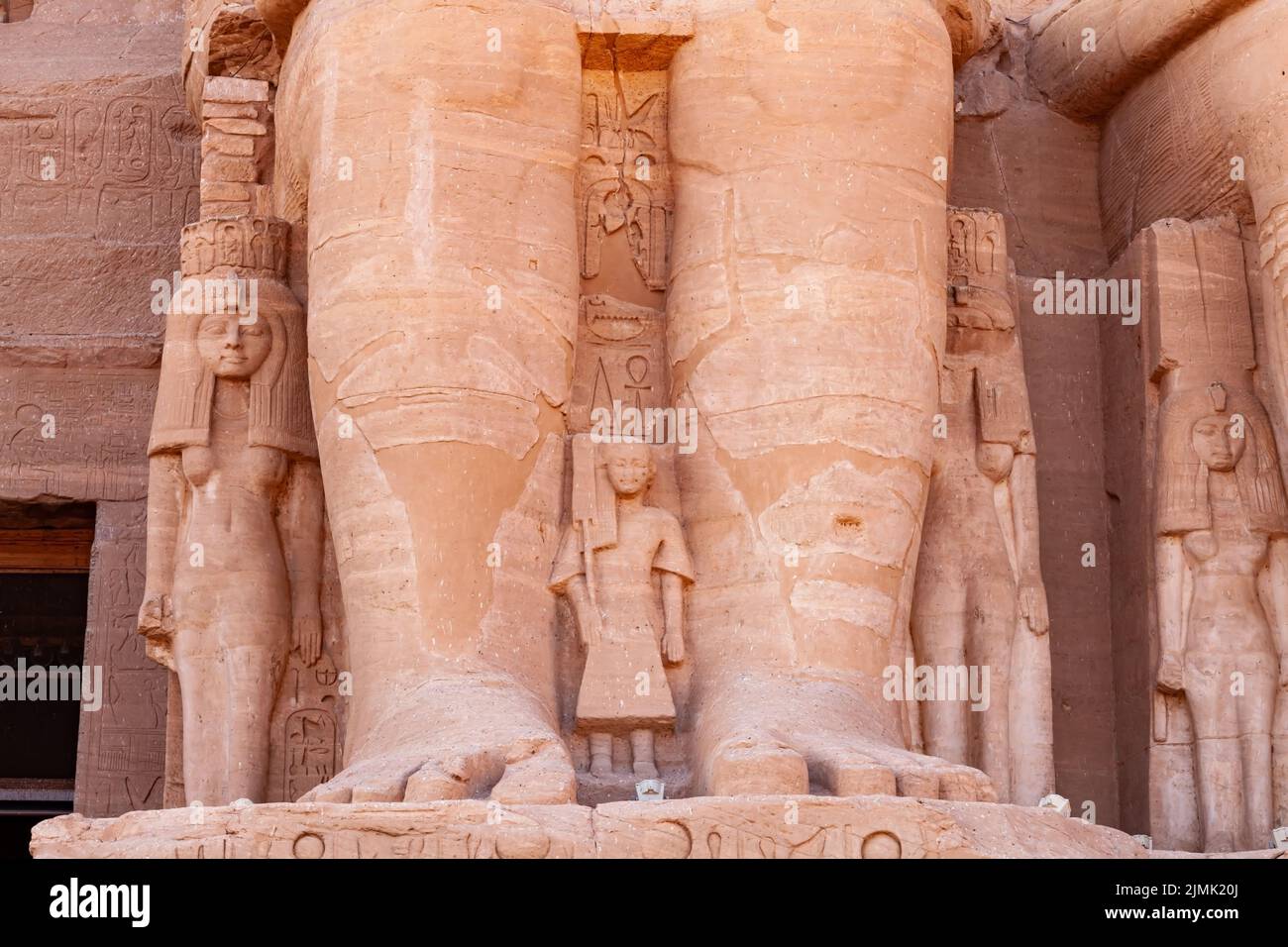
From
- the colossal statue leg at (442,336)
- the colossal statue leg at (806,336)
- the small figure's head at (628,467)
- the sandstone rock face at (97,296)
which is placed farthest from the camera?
the sandstone rock face at (97,296)

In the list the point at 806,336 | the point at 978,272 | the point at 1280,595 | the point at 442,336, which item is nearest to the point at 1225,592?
the point at 1280,595

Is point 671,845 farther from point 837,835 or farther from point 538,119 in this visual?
point 538,119

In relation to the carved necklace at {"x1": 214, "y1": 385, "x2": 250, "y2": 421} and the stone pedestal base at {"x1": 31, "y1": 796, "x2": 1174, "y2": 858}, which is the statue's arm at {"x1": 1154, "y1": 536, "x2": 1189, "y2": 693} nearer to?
the stone pedestal base at {"x1": 31, "y1": 796, "x2": 1174, "y2": 858}

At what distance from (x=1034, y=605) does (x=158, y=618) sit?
2.05m

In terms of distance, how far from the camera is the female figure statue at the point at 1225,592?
6168mm

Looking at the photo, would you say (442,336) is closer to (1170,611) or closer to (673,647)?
(673,647)

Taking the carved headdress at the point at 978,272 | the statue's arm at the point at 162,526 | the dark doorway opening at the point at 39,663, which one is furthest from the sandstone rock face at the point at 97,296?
the carved headdress at the point at 978,272

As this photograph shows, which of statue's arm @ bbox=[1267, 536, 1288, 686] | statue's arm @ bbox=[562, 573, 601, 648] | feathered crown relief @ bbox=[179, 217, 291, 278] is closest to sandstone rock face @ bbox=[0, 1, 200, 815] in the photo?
feathered crown relief @ bbox=[179, 217, 291, 278]

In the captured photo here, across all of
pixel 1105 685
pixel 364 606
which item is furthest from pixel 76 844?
pixel 1105 685

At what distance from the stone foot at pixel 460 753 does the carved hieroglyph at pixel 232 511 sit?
2.11 feet

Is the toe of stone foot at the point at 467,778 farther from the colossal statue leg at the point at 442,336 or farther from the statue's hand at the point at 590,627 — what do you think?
the statue's hand at the point at 590,627

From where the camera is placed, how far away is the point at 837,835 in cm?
490

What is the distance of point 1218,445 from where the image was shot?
637 centimetres

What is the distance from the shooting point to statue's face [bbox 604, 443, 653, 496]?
234 inches
